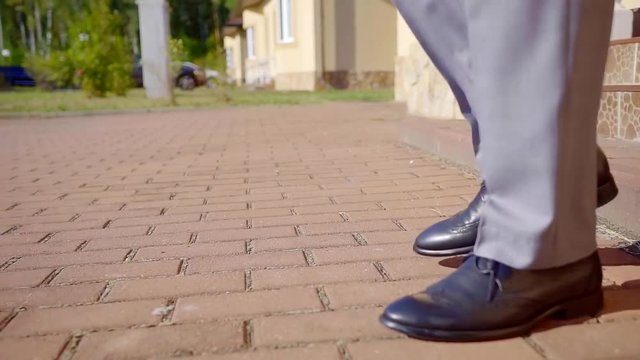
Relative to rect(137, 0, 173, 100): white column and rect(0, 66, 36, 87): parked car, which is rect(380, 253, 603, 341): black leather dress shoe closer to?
rect(137, 0, 173, 100): white column

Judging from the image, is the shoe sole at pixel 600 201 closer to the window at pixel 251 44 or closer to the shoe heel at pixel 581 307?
the shoe heel at pixel 581 307

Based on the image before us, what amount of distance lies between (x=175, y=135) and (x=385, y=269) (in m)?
4.99

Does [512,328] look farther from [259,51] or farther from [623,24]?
[259,51]

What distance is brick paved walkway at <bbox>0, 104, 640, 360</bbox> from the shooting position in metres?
1.37

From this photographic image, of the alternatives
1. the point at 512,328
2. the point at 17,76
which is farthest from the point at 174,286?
the point at 17,76

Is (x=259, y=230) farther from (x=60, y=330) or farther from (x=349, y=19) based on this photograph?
(x=349, y=19)

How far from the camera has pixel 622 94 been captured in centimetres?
344

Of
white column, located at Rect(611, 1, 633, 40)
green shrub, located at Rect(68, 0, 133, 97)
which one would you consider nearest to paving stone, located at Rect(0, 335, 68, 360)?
white column, located at Rect(611, 1, 633, 40)

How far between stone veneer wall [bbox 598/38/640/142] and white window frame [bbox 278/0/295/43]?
1604cm

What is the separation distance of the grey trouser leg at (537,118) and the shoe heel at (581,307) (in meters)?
0.13

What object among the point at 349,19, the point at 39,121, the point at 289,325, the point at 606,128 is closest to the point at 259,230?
the point at 289,325

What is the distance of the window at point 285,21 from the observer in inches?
761

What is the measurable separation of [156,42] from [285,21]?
711 cm

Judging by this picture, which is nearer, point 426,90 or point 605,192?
point 605,192
